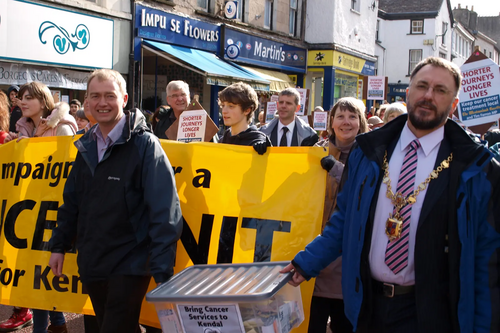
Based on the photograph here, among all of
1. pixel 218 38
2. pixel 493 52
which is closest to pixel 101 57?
pixel 218 38

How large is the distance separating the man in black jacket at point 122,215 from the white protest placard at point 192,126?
6.41 feet

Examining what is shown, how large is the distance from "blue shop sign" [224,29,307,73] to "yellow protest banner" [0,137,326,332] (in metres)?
14.3

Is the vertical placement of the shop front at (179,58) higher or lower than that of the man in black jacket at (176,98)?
higher

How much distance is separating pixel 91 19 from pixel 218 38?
19.1ft

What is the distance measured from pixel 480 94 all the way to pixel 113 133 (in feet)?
19.4

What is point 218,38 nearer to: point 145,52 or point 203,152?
point 145,52

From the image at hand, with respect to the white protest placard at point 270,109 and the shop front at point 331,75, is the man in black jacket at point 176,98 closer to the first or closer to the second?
the white protest placard at point 270,109

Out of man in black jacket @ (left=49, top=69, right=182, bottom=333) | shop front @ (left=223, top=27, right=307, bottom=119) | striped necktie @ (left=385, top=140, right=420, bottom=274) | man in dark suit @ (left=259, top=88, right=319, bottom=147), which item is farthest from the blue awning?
striped necktie @ (left=385, top=140, right=420, bottom=274)

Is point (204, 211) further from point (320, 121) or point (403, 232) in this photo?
point (320, 121)

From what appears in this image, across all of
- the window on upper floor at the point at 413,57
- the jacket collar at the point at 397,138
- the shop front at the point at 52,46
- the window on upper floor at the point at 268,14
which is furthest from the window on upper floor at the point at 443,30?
the jacket collar at the point at 397,138

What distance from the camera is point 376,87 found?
16.0m

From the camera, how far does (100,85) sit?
311 centimetres

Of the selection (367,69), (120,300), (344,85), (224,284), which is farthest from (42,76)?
(367,69)

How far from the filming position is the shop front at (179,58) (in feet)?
46.6
